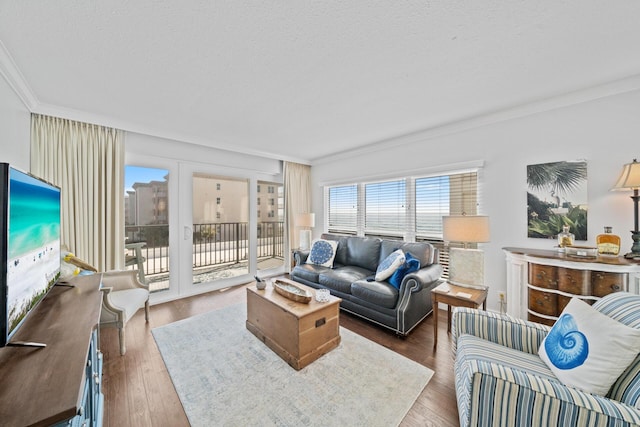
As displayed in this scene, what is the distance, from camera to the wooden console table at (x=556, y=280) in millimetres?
1882

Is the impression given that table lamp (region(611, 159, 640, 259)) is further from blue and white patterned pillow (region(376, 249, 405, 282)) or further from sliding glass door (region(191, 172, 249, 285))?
sliding glass door (region(191, 172, 249, 285))

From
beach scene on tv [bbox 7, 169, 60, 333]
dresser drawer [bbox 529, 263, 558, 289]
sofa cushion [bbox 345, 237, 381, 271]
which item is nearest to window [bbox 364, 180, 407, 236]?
sofa cushion [bbox 345, 237, 381, 271]

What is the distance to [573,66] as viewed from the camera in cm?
190

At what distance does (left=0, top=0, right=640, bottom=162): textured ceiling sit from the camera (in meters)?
1.36

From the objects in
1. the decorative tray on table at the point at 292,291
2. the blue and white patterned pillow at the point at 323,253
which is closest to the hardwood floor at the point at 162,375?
the decorative tray on table at the point at 292,291

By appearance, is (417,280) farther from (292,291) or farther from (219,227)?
(219,227)

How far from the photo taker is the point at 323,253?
12.4 feet

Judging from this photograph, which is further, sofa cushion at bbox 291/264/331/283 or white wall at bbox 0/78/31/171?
sofa cushion at bbox 291/264/331/283

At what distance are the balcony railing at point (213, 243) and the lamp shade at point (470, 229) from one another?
3417 millimetres

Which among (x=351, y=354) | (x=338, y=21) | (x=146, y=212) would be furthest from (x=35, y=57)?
(x=351, y=354)

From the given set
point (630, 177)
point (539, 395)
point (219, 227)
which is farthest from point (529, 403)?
point (219, 227)

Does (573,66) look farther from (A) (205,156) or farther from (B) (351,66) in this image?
(A) (205,156)

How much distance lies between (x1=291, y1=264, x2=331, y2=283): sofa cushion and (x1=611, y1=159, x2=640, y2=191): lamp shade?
307cm

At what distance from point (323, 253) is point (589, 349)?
9.62 ft
